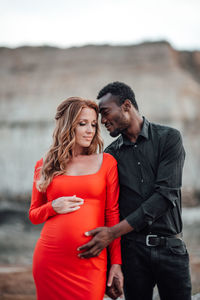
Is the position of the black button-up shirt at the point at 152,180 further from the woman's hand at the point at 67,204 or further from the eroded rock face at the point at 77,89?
the eroded rock face at the point at 77,89

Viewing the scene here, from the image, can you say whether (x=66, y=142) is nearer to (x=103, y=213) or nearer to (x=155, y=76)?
(x=103, y=213)

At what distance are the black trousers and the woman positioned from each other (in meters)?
0.15

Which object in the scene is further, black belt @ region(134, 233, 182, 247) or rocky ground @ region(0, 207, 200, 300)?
rocky ground @ region(0, 207, 200, 300)

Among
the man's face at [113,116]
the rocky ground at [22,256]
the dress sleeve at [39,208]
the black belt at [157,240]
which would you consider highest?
the man's face at [113,116]

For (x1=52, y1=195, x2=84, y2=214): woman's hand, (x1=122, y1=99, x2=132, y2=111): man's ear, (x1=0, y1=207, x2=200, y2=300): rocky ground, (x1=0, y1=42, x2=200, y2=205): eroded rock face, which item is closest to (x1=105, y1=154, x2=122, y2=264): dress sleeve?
(x1=52, y1=195, x2=84, y2=214): woman's hand

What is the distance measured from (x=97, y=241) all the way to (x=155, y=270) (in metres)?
0.52

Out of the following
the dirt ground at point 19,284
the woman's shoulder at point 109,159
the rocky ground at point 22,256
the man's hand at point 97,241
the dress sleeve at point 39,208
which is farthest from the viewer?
the rocky ground at point 22,256

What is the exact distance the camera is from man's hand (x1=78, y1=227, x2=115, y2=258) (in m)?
2.40

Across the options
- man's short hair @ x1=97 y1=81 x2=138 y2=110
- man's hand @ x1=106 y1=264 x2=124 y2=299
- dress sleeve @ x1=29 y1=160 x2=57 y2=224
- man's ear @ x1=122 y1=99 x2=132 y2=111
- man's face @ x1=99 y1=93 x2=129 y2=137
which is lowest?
man's hand @ x1=106 y1=264 x2=124 y2=299

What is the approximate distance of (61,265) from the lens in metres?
2.44

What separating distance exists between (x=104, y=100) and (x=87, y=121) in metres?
0.25

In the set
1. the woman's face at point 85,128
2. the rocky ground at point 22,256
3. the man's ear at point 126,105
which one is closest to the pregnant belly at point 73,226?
the woman's face at point 85,128

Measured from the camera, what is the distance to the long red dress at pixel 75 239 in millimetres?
2426

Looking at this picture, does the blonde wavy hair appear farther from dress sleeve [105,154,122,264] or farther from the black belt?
the black belt
